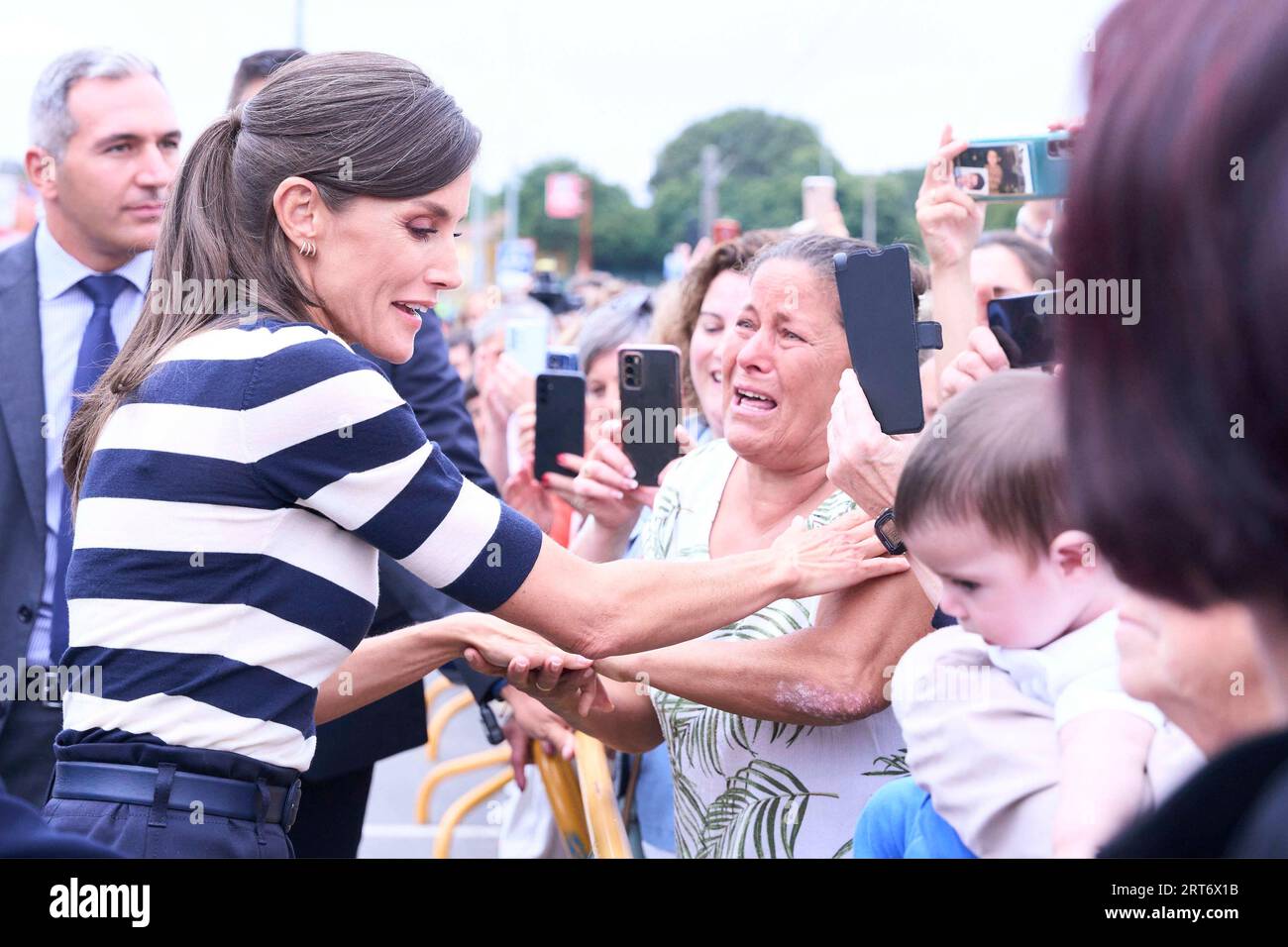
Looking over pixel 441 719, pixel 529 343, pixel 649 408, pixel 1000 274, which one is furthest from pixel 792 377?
pixel 441 719

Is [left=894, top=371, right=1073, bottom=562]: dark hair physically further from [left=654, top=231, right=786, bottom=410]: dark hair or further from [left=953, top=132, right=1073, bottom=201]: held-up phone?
[left=654, top=231, right=786, bottom=410]: dark hair

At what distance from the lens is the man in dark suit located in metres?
2.81

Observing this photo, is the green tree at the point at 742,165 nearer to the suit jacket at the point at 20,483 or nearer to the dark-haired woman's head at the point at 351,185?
the suit jacket at the point at 20,483

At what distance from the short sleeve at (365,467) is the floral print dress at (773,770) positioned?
2.15 ft

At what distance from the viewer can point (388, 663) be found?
2.39m

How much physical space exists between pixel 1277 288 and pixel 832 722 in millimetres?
1590

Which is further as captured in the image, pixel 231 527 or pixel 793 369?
pixel 793 369

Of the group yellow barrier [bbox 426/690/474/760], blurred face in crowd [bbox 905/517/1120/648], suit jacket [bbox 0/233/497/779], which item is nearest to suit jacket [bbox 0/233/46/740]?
suit jacket [bbox 0/233/497/779]

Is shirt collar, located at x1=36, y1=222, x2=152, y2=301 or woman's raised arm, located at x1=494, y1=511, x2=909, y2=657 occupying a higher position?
shirt collar, located at x1=36, y1=222, x2=152, y2=301

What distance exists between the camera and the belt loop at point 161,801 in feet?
5.56

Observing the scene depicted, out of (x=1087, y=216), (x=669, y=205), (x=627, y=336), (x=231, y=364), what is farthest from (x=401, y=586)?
(x=669, y=205)

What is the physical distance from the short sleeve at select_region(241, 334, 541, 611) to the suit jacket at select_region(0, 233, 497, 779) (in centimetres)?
127

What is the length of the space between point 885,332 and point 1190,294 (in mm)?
1277

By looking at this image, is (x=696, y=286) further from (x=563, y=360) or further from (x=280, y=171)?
(x=280, y=171)
